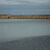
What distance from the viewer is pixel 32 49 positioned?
2.23 m

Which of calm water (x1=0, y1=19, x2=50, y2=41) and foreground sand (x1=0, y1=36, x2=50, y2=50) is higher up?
foreground sand (x1=0, y1=36, x2=50, y2=50)

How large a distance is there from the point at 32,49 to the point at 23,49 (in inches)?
6.0

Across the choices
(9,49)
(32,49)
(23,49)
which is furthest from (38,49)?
(9,49)

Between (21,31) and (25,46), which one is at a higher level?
(25,46)

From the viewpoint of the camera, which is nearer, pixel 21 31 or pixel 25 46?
Answer: pixel 25 46

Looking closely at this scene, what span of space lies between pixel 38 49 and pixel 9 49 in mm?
484

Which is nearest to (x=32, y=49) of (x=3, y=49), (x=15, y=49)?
(x=15, y=49)

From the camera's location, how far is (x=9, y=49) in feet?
7.30

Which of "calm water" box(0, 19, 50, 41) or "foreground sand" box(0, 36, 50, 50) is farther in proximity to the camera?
"calm water" box(0, 19, 50, 41)

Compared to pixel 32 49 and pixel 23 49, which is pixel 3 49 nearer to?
pixel 23 49

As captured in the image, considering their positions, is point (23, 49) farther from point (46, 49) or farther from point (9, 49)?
point (46, 49)

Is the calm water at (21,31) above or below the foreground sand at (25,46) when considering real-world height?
below

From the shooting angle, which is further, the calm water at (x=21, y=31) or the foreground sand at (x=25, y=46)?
the calm water at (x=21, y=31)

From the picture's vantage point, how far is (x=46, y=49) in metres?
2.21
